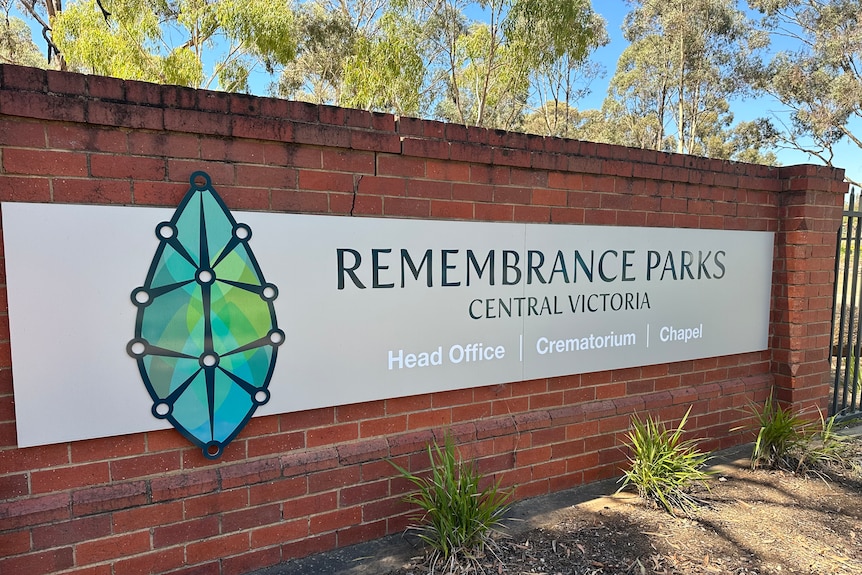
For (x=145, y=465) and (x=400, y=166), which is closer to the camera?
(x=145, y=465)

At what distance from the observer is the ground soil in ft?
8.91

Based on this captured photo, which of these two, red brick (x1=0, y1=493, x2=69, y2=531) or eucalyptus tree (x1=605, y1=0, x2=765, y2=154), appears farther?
eucalyptus tree (x1=605, y1=0, x2=765, y2=154)

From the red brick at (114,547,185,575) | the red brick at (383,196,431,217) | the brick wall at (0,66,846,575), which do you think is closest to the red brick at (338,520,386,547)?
the brick wall at (0,66,846,575)

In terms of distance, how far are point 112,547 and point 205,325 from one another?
100 centimetres

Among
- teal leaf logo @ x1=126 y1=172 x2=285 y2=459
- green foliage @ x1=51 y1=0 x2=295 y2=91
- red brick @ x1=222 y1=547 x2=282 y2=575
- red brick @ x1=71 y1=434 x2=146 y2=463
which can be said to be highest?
green foliage @ x1=51 y1=0 x2=295 y2=91

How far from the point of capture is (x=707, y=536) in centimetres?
299

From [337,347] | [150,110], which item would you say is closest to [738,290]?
[337,347]

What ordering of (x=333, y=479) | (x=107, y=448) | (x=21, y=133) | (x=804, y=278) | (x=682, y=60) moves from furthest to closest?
(x=682, y=60) → (x=804, y=278) → (x=333, y=479) → (x=107, y=448) → (x=21, y=133)

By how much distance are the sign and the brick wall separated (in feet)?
0.27

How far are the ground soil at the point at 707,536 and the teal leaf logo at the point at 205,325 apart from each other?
109cm

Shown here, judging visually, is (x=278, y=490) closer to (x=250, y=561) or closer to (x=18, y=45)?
(x=250, y=561)

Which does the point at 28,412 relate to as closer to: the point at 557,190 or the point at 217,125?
the point at 217,125

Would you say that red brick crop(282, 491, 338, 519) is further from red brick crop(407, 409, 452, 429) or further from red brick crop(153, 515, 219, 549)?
red brick crop(407, 409, 452, 429)

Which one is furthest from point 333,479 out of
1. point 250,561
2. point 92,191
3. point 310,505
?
point 92,191
